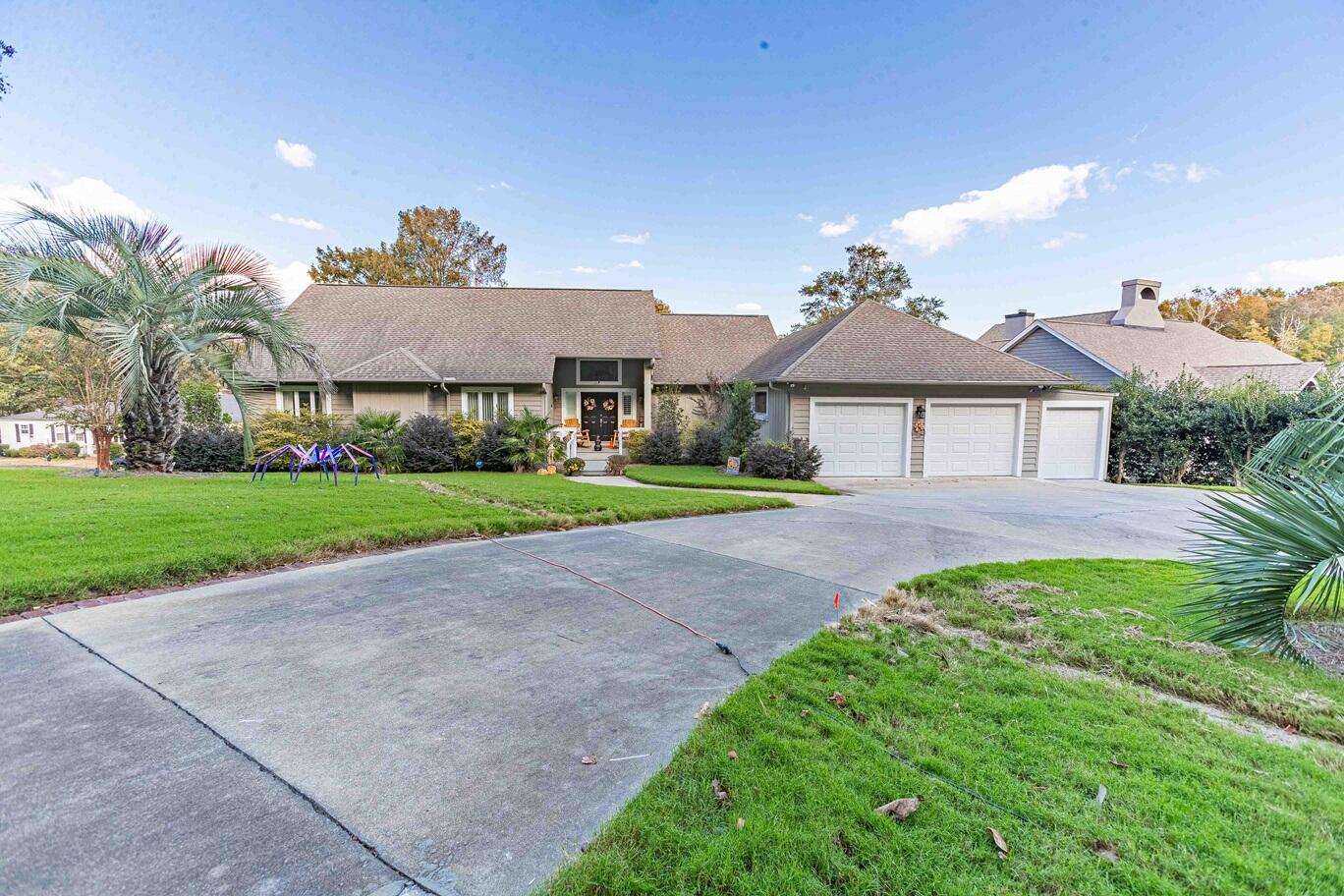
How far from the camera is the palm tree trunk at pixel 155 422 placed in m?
10.9

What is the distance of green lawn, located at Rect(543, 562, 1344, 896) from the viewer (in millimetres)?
1989

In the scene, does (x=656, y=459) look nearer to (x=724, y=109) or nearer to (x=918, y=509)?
(x=918, y=509)

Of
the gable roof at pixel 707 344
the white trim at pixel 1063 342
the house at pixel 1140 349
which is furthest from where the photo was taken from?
the gable roof at pixel 707 344

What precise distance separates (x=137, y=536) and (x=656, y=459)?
1366cm

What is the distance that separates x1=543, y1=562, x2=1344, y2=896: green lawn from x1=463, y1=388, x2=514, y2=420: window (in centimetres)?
1654

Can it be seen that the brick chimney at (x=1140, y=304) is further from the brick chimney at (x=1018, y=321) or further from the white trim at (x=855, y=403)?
the white trim at (x=855, y=403)

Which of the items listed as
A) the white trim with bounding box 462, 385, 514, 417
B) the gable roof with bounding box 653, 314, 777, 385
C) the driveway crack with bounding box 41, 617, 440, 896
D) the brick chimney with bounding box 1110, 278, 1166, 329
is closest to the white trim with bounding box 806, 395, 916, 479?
the gable roof with bounding box 653, 314, 777, 385

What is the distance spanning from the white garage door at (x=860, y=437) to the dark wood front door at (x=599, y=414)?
8.06 metres

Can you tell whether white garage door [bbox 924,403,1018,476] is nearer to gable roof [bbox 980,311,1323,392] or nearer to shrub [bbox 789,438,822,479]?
shrub [bbox 789,438,822,479]

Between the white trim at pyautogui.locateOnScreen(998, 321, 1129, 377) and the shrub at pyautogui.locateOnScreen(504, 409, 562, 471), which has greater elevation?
the white trim at pyautogui.locateOnScreen(998, 321, 1129, 377)

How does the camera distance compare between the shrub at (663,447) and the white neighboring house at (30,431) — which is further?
the white neighboring house at (30,431)

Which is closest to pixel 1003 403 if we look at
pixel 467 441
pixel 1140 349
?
pixel 1140 349

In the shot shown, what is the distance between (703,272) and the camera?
96.1 feet

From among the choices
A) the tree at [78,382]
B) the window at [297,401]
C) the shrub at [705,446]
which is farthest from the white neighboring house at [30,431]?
the shrub at [705,446]
